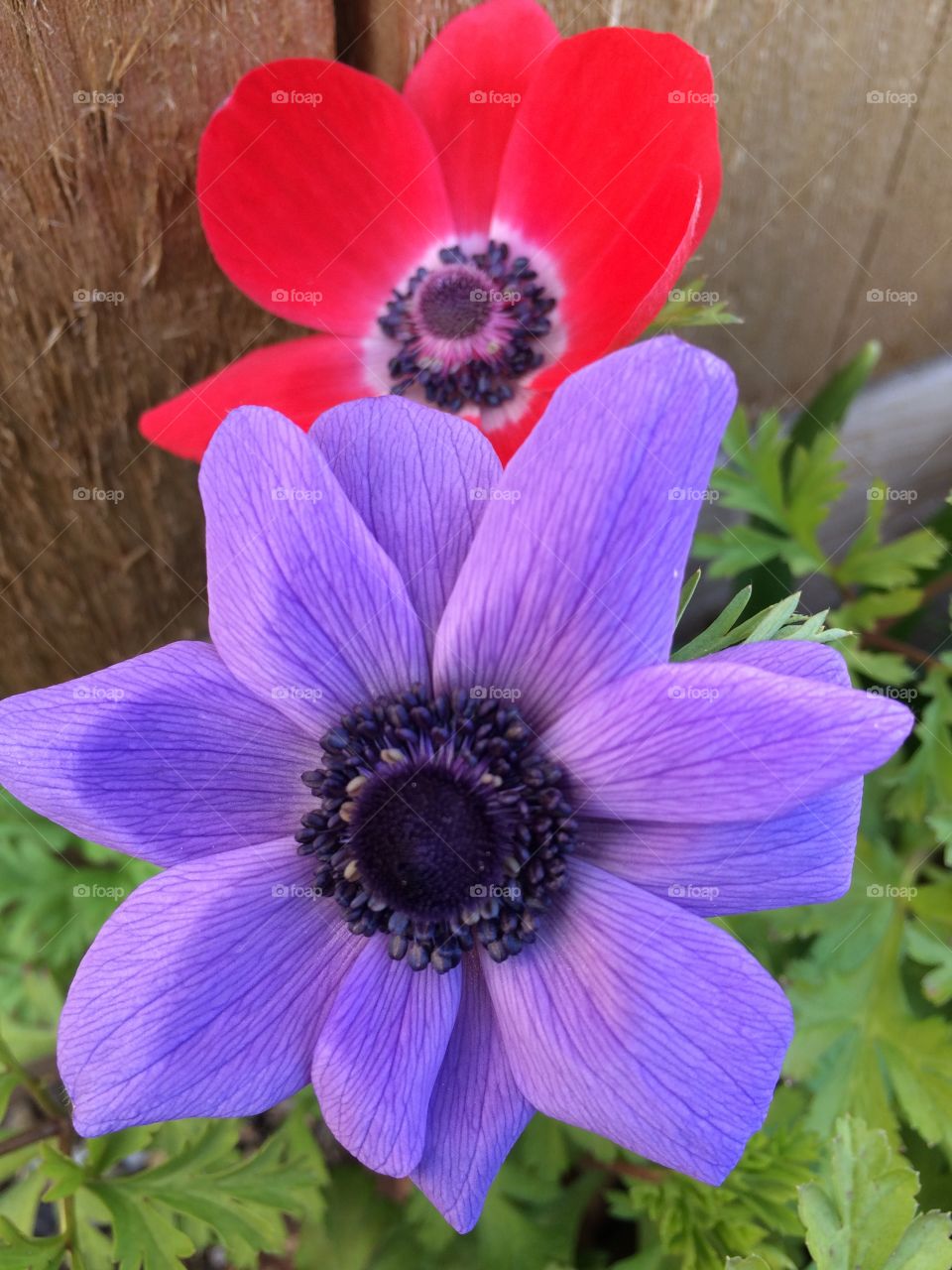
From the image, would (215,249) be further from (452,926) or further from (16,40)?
(452,926)

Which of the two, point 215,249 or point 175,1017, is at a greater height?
point 215,249

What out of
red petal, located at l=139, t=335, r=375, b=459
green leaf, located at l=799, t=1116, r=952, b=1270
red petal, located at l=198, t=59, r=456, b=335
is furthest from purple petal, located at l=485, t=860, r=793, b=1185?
red petal, located at l=198, t=59, r=456, b=335

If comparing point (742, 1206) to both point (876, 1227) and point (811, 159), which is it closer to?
point (876, 1227)

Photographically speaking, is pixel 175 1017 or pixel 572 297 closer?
pixel 175 1017

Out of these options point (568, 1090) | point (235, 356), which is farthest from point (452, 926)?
point (235, 356)
